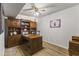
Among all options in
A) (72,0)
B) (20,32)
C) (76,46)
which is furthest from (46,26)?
(72,0)

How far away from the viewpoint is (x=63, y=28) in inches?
151

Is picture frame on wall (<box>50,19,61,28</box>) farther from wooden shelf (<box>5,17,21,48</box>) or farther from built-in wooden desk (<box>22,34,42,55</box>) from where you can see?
wooden shelf (<box>5,17,21,48</box>)

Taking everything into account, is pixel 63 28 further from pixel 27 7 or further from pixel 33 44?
pixel 27 7

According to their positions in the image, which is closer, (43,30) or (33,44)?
(33,44)

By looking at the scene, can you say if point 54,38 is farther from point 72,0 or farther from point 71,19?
point 72,0

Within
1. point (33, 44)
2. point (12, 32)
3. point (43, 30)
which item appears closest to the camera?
point (33, 44)

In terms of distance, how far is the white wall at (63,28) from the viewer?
330 centimetres

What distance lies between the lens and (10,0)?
112cm

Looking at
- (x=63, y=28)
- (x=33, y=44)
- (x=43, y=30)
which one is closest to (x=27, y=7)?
(x=33, y=44)

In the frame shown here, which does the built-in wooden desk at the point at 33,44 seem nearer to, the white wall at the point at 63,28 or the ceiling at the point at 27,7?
the white wall at the point at 63,28

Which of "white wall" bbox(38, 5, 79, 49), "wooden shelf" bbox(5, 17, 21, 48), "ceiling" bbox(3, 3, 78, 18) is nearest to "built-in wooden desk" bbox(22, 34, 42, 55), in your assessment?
"white wall" bbox(38, 5, 79, 49)

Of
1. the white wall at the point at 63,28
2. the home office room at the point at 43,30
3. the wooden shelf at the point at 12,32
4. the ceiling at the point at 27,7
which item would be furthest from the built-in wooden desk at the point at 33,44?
the wooden shelf at the point at 12,32

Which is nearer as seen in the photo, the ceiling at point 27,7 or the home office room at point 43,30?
the ceiling at point 27,7

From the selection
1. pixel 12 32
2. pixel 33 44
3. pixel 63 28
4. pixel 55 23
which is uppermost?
pixel 55 23
